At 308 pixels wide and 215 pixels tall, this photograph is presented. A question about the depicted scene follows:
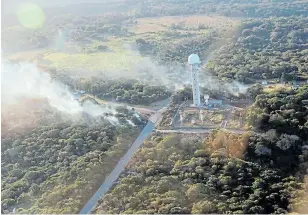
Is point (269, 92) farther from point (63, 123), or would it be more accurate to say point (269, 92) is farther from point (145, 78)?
point (63, 123)

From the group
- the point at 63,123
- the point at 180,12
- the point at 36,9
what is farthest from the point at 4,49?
the point at 63,123

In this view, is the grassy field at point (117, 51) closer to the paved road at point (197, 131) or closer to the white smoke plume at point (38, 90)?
the white smoke plume at point (38, 90)

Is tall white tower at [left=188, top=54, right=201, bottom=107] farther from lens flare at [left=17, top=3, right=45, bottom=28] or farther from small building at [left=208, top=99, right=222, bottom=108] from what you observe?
lens flare at [left=17, top=3, right=45, bottom=28]

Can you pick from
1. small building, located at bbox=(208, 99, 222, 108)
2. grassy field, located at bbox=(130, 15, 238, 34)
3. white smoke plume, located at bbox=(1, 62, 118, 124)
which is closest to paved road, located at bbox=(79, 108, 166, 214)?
white smoke plume, located at bbox=(1, 62, 118, 124)

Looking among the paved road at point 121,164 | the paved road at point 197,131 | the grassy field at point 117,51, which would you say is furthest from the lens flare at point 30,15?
the paved road at point 197,131

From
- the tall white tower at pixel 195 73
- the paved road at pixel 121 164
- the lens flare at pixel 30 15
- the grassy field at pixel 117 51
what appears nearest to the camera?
the paved road at pixel 121 164

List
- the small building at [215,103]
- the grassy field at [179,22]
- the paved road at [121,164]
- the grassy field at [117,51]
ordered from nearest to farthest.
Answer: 1. the paved road at [121,164]
2. the small building at [215,103]
3. the grassy field at [117,51]
4. the grassy field at [179,22]

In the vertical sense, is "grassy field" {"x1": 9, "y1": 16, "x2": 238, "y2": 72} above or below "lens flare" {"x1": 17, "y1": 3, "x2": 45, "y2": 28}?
below
